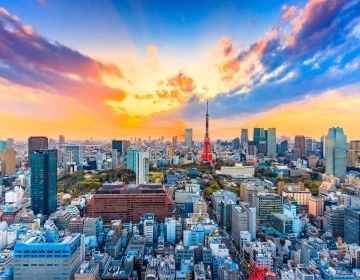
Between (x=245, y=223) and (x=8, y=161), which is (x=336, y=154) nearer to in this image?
(x=245, y=223)

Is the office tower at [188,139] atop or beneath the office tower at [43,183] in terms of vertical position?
atop

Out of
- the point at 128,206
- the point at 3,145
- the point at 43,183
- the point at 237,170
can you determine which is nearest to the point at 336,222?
the point at 128,206

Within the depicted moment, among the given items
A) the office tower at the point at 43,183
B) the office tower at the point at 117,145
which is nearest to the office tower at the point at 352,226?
the office tower at the point at 43,183

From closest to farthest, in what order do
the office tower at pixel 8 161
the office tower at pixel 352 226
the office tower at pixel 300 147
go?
the office tower at pixel 352 226, the office tower at pixel 8 161, the office tower at pixel 300 147

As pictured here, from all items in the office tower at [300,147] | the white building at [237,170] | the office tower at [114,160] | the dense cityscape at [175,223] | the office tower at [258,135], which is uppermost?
the office tower at [258,135]

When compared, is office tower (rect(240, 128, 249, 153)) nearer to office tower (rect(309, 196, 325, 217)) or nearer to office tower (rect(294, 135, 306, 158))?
office tower (rect(294, 135, 306, 158))

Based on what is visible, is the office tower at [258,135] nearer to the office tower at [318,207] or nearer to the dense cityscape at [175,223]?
the dense cityscape at [175,223]

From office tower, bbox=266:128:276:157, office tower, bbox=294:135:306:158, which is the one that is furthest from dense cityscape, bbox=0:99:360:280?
office tower, bbox=266:128:276:157
